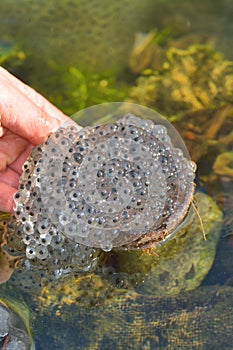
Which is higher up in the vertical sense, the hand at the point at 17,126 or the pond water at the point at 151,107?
the hand at the point at 17,126

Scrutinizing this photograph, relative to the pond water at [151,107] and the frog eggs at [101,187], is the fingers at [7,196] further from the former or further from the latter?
the pond water at [151,107]

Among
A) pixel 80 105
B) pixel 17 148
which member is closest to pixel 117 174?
pixel 17 148

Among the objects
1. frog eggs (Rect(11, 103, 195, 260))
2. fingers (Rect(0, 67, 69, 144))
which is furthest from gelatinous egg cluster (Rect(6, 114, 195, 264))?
fingers (Rect(0, 67, 69, 144))

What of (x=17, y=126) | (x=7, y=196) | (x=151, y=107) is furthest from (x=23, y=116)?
(x=151, y=107)

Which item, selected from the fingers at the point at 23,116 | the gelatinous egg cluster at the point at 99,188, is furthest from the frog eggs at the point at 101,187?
the fingers at the point at 23,116

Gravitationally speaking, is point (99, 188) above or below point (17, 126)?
below

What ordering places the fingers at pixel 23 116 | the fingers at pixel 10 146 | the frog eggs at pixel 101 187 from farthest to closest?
1. the fingers at pixel 10 146
2. the fingers at pixel 23 116
3. the frog eggs at pixel 101 187

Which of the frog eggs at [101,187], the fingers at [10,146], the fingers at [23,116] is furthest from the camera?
the fingers at [10,146]

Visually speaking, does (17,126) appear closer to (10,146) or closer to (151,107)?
(10,146)
